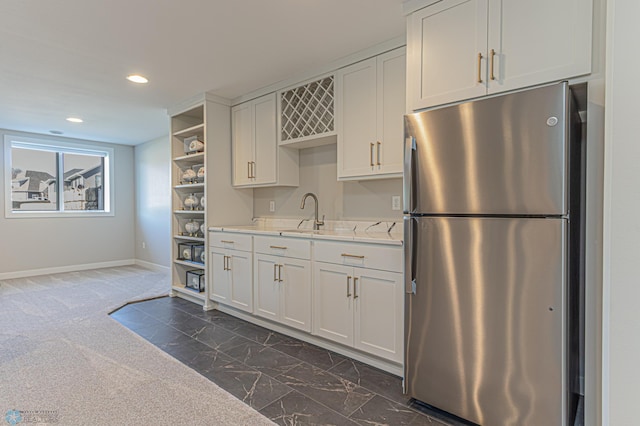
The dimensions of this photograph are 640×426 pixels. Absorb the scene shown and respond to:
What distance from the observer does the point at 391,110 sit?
2.57 metres

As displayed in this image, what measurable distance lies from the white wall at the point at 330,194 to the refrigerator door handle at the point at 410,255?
3.10ft

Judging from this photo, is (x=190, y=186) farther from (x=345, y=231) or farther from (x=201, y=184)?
(x=345, y=231)

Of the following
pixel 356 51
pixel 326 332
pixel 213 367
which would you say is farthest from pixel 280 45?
pixel 213 367

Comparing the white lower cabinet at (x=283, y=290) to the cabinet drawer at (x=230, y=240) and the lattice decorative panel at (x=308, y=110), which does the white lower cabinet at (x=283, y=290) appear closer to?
the cabinet drawer at (x=230, y=240)

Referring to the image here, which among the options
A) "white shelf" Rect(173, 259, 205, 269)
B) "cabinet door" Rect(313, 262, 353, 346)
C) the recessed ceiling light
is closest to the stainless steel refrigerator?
"cabinet door" Rect(313, 262, 353, 346)

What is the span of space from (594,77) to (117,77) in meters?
3.65

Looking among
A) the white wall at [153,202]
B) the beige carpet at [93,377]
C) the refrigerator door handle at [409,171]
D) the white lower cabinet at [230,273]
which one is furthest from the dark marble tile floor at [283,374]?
the white wall at [153,202]

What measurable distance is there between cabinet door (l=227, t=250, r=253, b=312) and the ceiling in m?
1.75

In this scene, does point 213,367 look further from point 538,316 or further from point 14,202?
point 14,202

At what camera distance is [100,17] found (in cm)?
222

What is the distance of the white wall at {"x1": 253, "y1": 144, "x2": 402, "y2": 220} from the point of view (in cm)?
298

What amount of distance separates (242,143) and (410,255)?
2.61 metres

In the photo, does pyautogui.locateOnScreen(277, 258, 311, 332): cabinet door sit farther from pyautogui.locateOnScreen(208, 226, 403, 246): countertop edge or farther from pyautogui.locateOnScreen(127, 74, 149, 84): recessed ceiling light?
pyautogui.locateOnScreen(127, 74, 149, 84): recessed ceiling light

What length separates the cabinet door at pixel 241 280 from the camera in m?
3.34
